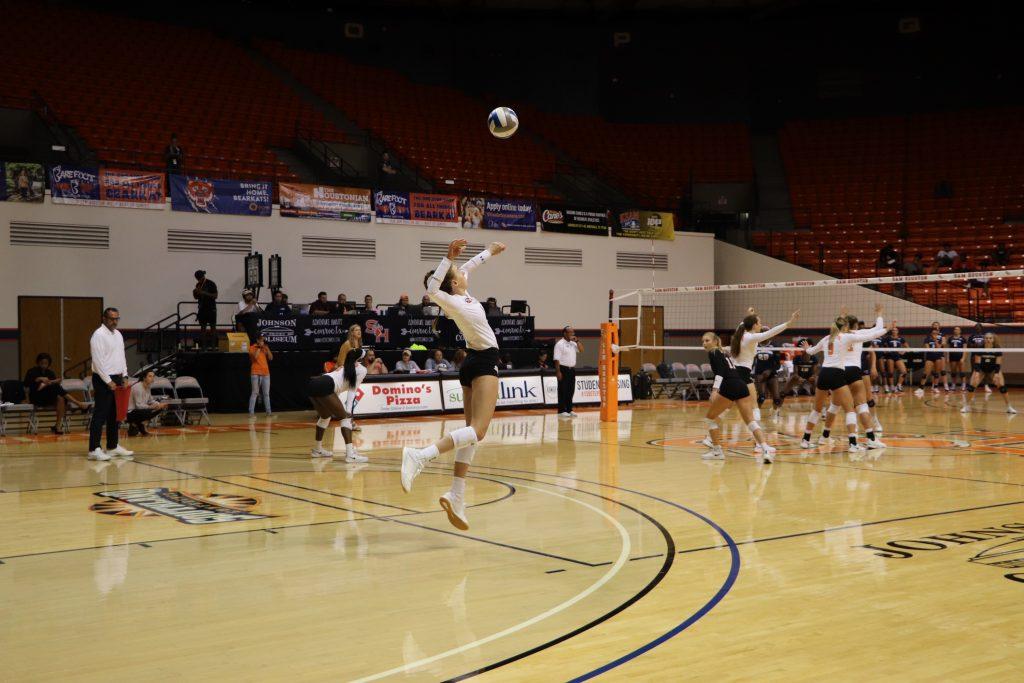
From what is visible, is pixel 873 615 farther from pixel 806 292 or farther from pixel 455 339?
pixel 806 292

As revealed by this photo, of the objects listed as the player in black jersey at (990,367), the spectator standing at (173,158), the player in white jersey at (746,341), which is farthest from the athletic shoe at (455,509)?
the spectator standing at (173,158)

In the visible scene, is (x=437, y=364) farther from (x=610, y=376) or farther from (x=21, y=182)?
(x=21, y=182)

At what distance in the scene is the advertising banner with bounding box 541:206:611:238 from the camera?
27.9 m

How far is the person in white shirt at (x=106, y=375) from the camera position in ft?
40.9

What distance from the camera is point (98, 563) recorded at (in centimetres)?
659

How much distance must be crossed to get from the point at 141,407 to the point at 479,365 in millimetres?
10629

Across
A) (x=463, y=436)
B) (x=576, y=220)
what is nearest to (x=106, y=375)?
(x=463, y=436)

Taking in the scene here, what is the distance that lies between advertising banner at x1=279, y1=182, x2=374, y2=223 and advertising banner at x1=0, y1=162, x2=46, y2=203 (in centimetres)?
548

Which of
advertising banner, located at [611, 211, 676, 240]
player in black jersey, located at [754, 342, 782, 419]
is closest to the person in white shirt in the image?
player in black jersey, located at [754, 342, 782, 419]

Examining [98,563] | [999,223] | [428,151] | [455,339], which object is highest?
[428,151]

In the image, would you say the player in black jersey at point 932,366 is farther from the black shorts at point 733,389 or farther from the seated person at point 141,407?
the seated person at point 141,407

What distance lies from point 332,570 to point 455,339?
17.1 m

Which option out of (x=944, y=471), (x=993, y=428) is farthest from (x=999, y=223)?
(x=944, y=471)

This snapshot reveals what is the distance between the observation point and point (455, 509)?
7.58 metres
